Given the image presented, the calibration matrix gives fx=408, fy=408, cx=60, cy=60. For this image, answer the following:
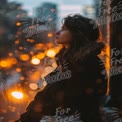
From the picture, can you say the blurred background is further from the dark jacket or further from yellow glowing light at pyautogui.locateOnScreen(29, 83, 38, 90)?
the dark jacket

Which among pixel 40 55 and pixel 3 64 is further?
pixel 3 64

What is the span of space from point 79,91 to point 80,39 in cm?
39

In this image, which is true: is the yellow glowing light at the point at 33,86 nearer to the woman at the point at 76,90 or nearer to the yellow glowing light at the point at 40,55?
the yellow glowing light at the point at 40,55

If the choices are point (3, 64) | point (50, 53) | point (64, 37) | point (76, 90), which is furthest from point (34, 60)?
point (76, 90)

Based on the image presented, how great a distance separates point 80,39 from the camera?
300 cm

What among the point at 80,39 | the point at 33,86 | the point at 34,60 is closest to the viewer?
the point at 80,39

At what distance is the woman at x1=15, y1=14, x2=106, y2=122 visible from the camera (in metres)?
2.87

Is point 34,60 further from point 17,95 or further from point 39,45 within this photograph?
point 17,95

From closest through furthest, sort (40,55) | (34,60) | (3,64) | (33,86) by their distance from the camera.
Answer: (33,86) → (40,55) → (34,60) → (3,64)

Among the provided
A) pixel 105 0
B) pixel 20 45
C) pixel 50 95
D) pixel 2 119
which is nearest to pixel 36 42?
pixel 20 45

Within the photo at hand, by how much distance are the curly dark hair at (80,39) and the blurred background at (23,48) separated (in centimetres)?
227

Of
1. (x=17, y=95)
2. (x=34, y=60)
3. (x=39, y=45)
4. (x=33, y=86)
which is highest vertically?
(x=39, y=45)

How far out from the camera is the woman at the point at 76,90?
9.41ft

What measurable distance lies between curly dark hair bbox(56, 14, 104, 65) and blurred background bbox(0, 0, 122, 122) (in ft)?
7.46
